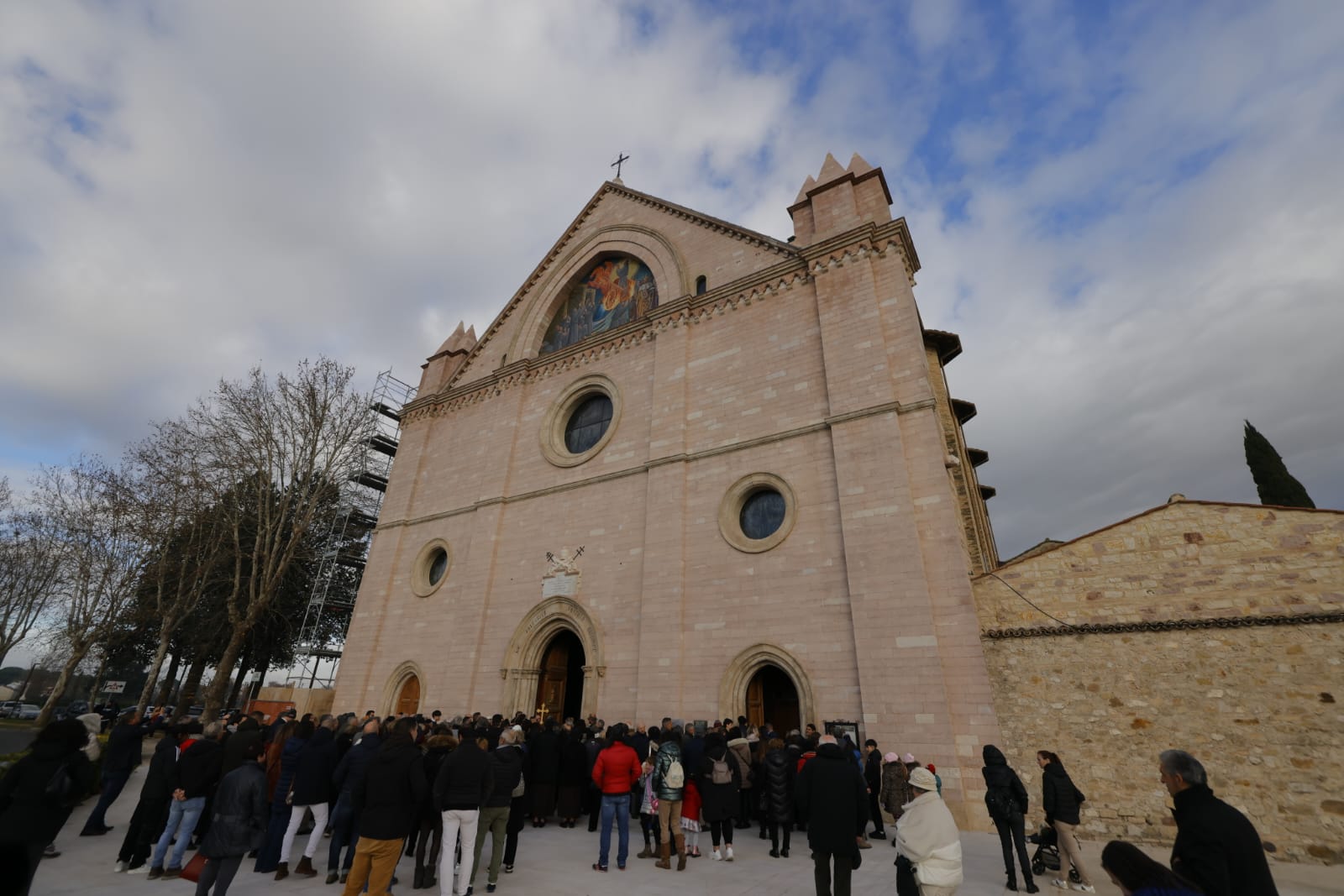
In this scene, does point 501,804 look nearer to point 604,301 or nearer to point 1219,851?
point 1219,851

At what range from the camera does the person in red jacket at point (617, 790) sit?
270 inches

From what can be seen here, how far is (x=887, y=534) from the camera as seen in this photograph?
1107 centimetres

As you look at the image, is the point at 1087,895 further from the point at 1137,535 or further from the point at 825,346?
the point at 825,346

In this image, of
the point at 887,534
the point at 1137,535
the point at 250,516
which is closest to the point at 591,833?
the point at 887,534

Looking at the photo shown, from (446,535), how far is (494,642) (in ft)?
14.9

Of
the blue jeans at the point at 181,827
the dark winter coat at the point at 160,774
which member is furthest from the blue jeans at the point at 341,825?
the dark winter coat at the point at 160,774

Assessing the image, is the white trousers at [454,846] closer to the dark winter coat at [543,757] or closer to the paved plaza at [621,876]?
the paved plaza at [621,876]

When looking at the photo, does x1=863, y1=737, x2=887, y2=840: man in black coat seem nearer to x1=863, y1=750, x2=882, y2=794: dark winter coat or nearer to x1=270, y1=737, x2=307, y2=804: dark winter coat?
x1=863, y1=750, x2=882, y2=794: dark winter coat

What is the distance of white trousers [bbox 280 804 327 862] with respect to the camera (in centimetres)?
636

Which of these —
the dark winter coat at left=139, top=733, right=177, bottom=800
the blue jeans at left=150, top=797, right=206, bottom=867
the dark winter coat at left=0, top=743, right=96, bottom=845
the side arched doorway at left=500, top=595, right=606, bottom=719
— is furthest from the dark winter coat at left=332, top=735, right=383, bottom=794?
the side arched doorway at left=500, top=595, right=606, bottom=719

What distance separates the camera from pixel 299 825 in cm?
636

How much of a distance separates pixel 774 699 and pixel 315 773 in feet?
28.6

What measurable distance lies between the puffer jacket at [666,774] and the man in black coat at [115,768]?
6911 millimetres

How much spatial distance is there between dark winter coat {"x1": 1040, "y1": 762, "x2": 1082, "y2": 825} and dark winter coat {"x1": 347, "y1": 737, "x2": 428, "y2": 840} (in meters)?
6.26
